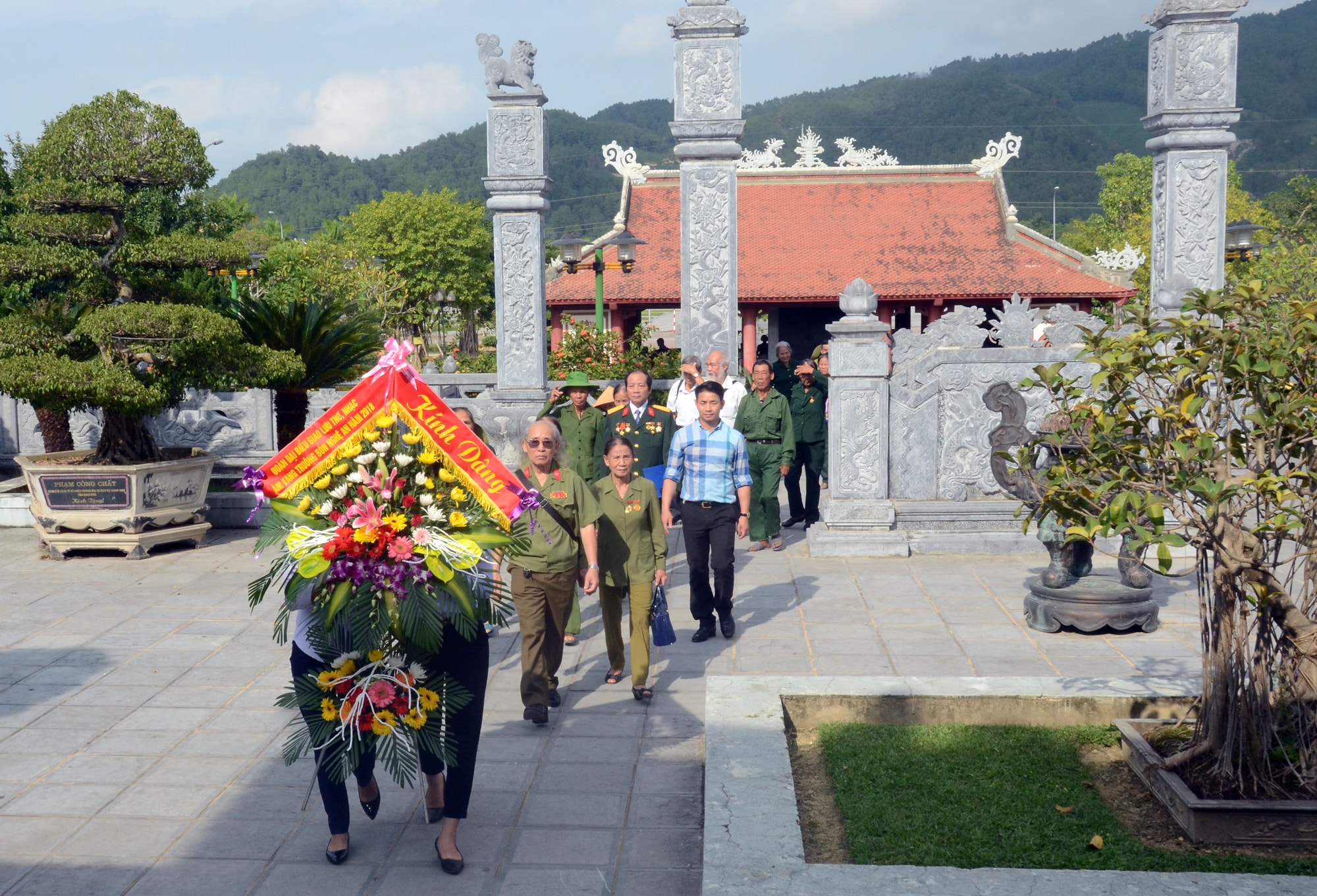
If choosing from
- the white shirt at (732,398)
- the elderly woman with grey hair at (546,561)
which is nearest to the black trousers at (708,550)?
the elderly woman with grey hair at (546,561)

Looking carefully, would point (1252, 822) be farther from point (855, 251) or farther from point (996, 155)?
point (996, 155)

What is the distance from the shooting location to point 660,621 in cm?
678

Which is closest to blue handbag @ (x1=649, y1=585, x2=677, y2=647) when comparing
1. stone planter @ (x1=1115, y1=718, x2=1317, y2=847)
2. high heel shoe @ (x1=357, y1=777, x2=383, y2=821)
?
high heel shoe @ (x1=357, y1=777, x2=383, y2=821)

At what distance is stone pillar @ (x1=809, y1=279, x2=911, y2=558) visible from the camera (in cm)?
1044

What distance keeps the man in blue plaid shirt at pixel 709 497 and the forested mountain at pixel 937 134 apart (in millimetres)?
77445

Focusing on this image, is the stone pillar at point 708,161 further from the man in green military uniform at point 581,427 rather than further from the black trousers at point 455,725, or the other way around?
the black trousers at point 455,725

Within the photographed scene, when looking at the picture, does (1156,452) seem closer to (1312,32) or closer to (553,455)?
(553,455)

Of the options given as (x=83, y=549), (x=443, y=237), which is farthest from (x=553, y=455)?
(x=443, y=237)

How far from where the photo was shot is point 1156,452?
487 cm

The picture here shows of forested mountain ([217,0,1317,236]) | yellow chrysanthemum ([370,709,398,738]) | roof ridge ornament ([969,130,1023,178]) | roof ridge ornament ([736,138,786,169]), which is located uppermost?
forested mountain ([217,0,1317,236])

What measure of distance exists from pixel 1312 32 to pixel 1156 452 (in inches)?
6128

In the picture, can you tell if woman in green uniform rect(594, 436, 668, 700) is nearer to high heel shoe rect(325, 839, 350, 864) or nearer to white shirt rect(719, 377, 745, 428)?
high heel shoe rect(325, 839, 350, 864)

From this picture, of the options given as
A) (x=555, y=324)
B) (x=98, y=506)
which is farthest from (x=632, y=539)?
(x=555, y=324)

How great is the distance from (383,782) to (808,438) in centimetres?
702
